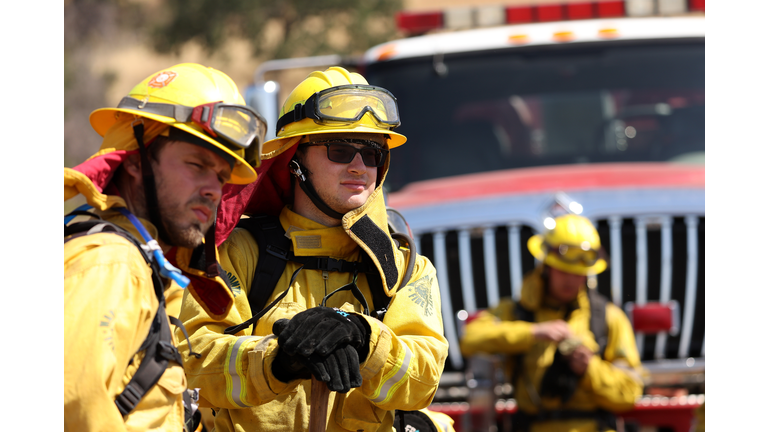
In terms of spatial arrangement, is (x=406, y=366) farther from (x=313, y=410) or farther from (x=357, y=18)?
(x=357, y=18)

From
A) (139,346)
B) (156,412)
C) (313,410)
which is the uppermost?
(139,346)

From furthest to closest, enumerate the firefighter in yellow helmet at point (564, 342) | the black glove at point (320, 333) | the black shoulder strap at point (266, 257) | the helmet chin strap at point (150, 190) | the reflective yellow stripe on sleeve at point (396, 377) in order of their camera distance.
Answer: the firefighter in yellow helmet at point (564, 342) < the black shoulder strap at point (266, 257) < the reflective yellow stripe on sleeve at point (396, 377) < the black glove at point (320, 333) < the helmet chin strap at point (150, 190)

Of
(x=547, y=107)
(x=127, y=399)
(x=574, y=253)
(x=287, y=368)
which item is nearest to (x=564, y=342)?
(x=574, y=253)

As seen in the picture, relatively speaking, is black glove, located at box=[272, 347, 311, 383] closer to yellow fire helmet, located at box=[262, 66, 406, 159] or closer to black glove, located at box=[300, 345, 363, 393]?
black glove, located at box=[300, 345, 363, 393]

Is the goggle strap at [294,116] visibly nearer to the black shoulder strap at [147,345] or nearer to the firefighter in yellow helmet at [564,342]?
the black shoulder strap at [147,345]

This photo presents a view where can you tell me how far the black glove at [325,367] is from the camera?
8.50 ft

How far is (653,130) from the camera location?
6.56m

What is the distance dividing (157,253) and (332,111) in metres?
1.09

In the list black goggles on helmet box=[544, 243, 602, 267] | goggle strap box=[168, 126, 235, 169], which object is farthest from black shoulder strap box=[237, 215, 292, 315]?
black goggles on helmet box=[544, 243, 602, 267]

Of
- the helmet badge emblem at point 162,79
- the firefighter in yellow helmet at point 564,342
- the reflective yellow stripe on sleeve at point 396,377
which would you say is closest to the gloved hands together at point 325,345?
the reflective yellow stripe on sleeve at point 396,377

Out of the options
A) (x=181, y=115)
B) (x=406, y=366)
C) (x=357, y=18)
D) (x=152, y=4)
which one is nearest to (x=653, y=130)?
(x=406, y=366)

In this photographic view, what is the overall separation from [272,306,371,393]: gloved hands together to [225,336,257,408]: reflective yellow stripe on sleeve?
0.18m

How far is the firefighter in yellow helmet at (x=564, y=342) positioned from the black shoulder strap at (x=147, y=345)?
11.1 ft

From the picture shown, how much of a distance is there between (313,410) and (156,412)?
71 centimetres
